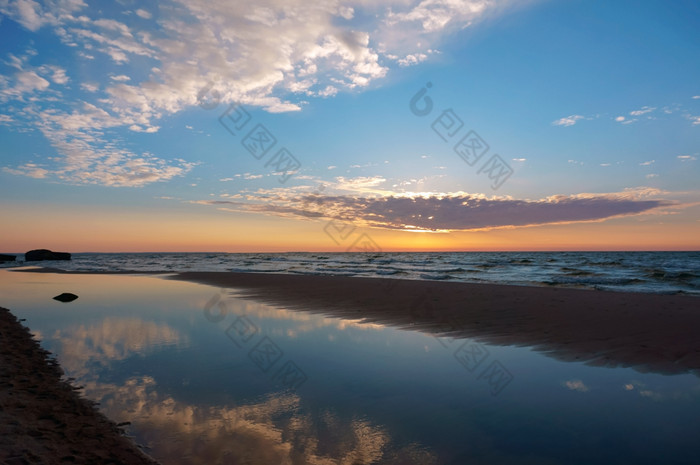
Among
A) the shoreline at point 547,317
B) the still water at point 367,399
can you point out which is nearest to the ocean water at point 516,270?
the shoreline at point 547,317

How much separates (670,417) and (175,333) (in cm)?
1260

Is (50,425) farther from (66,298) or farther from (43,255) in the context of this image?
(43,255)

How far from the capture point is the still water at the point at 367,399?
526 centimetres

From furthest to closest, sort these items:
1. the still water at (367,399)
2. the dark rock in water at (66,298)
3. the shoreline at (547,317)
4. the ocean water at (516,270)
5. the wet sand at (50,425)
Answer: the ocean water at (516,270) < the dark rock in water at (66,298) < the shoreline at (547,317) < the still water at (367,399) < the wet sand at (50,425)

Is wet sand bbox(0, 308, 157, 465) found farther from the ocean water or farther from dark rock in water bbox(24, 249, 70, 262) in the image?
dark rock in water bbox(24, 249, 70, 262)

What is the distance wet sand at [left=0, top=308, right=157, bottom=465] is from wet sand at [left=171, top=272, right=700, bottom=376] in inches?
388

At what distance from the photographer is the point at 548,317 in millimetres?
14977

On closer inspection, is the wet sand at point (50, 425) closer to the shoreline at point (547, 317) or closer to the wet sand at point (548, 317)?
the shoreline at point (547, 317)

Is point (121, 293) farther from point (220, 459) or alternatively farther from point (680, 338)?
point (680, 338)

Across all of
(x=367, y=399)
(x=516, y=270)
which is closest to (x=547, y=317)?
(x=367, y=399)

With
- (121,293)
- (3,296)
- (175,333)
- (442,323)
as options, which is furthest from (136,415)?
(3,296)

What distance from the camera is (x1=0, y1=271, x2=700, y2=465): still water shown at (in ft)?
17.3

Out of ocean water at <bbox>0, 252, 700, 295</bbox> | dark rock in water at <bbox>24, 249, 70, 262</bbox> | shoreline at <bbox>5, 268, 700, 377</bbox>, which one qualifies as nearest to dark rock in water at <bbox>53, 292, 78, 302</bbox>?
shoreline at <bbox>5, 268, 700, 377</bbox>

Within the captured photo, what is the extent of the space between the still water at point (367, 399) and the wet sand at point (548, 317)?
1.24 meters
